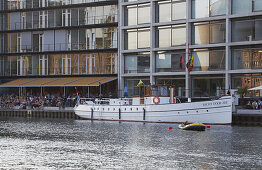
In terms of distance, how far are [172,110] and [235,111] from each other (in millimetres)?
6894

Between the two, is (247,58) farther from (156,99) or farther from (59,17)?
(59,17)

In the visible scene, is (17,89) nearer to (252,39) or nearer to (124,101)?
(124,101)

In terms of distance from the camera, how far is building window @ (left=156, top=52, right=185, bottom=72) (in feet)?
204

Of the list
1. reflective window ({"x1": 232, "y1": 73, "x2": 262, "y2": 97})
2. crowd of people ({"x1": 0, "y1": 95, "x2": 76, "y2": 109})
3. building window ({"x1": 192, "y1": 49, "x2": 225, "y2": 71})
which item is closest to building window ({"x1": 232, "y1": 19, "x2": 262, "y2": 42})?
building window ({"x1": 192, "y1": 49, "x2": 225, "y2": 71})

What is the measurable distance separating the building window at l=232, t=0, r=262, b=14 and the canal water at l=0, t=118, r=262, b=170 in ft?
61.6

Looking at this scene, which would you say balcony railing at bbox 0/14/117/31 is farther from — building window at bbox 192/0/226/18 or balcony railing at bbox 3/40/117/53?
building window at bbox 192/0/226/18

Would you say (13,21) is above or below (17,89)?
above

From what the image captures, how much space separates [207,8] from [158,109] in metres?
17.7

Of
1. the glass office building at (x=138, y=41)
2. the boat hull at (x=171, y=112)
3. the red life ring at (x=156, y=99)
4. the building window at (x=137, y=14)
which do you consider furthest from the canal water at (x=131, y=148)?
the building window at (x=137, y=14)

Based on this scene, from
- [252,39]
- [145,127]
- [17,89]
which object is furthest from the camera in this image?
[17,89]

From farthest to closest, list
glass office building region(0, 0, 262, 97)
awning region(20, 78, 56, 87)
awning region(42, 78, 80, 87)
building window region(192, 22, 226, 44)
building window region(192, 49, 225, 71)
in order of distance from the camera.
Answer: awning region(20, 78, 56, 87), awning region(42, 78, 80, 87), building window region(192, 49, 225, 71), building window region(192, 22, 226, 44), glass office building region(0, 0, 262, 97)

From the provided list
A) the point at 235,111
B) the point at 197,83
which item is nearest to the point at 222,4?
the point at 197,83

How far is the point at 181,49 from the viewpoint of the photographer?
62062 mm

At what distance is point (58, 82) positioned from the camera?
68125 mm
